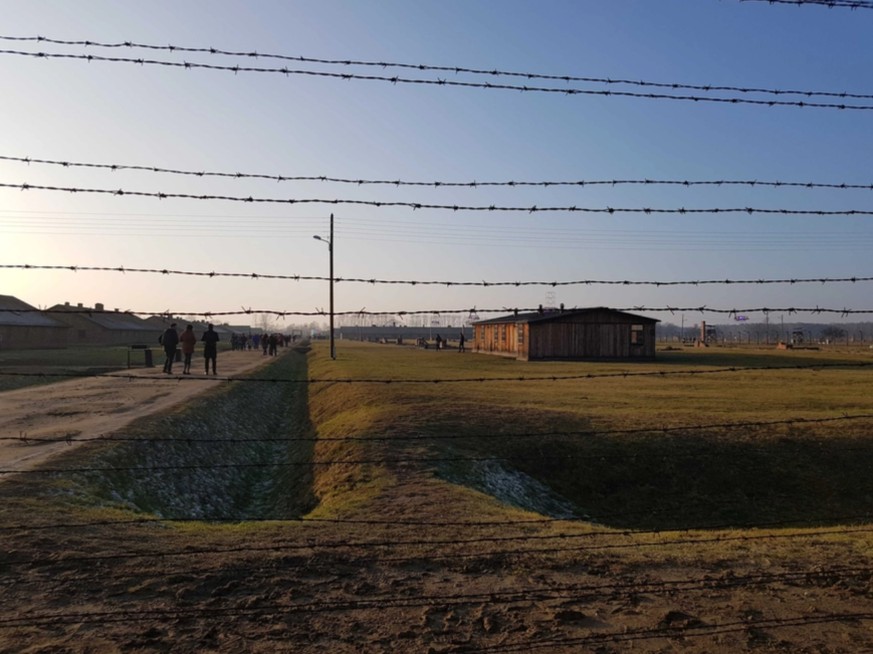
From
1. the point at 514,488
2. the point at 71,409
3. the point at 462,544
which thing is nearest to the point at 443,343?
the point at 71,409

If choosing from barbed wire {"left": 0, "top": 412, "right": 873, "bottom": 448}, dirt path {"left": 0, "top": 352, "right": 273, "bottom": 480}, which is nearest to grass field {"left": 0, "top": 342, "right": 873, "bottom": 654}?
barbed wire {"left": 0, "top": 412, "right": 873, "bottom": 448}

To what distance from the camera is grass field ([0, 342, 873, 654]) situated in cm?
466

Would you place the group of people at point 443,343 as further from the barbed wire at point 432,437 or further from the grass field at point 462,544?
the barbed wire at point 432,437

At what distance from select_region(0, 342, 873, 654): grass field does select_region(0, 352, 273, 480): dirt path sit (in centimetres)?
87

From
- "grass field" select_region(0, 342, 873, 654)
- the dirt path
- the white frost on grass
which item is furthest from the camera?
the dirt path

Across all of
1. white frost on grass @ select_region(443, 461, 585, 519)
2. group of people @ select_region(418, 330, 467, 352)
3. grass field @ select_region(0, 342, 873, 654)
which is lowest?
white frost on grass @ select_region(443, 461, 585, 519)

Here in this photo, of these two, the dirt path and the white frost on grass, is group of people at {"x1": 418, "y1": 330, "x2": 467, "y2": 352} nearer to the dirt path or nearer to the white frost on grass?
the dirt path

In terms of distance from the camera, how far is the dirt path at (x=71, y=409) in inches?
489

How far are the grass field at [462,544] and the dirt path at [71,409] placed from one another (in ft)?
2.87

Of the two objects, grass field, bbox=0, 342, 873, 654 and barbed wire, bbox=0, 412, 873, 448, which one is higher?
barbed wire, bbox=0, 412, 873, 448

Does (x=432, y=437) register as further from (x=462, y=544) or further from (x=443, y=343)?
(x=443, y=343)

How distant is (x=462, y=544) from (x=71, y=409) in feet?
53.4

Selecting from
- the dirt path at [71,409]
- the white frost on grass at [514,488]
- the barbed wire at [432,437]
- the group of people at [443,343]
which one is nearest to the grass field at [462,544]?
the white frost on grass at [514,488]

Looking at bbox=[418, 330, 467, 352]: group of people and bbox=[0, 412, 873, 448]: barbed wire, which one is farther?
bbox=[418, 330, 467, 352]: group of people
